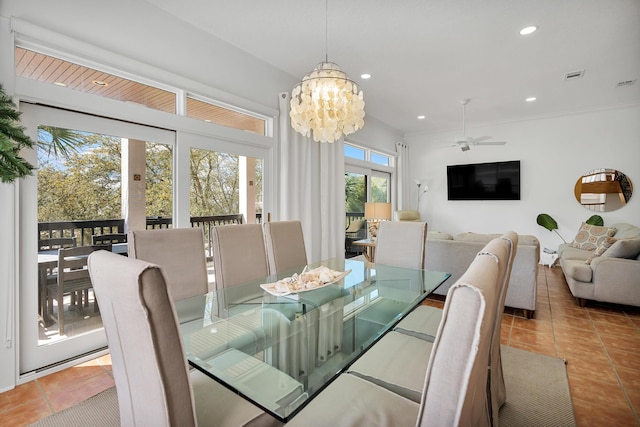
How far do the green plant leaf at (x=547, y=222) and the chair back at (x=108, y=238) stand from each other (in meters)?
6.52

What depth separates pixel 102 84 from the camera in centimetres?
236

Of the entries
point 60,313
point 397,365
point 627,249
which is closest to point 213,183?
point 60,313

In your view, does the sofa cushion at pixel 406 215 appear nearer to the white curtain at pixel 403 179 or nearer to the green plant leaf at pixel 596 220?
the white curtain at pixel 403 179

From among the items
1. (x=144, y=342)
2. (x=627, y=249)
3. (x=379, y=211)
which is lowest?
(x=627, y=249)

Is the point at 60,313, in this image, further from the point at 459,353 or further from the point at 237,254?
the point at 459,353

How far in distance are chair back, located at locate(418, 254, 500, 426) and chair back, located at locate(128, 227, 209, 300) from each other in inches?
64.6

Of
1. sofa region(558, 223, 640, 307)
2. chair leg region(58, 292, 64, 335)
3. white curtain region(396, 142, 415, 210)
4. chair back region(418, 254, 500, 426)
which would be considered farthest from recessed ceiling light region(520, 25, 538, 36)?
chair leg region(58, 292, 64, 335)

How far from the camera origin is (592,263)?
338 centimetres

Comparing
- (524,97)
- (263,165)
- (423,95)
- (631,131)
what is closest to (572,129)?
(631,131)

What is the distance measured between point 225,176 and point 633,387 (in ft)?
11.8

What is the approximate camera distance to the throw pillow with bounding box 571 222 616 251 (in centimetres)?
470

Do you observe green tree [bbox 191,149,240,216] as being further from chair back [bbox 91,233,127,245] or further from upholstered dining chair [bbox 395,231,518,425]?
upholstered dining chair [bbox 395,231,518,425]

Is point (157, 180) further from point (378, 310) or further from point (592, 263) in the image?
point (592, 263)

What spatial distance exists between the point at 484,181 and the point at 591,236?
2.03 metres
